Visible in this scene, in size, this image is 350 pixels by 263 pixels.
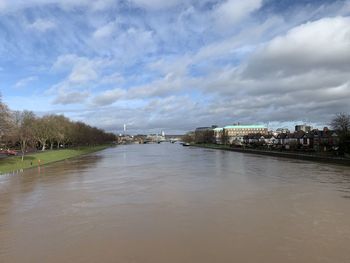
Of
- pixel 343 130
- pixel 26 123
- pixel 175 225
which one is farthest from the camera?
pixel 26 123

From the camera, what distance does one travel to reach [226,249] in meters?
12.0

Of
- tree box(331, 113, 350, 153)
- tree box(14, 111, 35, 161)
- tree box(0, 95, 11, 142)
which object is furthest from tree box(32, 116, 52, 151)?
tree box(331, 113, 350, 153)

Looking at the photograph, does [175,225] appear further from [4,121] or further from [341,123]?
[341,123]

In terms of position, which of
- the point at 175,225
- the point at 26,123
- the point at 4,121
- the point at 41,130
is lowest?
the point at 175,225

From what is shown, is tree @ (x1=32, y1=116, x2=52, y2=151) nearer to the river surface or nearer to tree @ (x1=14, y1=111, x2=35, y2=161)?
tree @ (x1=14, y1=111, x2=35, y2=161)

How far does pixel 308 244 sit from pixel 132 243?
17.2 ft

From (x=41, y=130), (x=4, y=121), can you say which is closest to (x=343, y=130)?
(x=4, y=121)

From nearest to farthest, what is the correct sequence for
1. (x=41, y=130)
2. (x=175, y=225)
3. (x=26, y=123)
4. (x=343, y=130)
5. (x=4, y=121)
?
(x=175, y=225) < (x=4, y=121) < (x=343, y=130) < (x=26, y=123) < (x=41, y=130)

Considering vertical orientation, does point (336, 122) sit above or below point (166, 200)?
above

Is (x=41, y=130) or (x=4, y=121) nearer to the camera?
(x=4, y=121)

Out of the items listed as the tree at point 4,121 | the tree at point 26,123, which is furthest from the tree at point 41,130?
the tree at point 4,121

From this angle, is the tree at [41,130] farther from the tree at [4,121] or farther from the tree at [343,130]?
the tree at [343,130]

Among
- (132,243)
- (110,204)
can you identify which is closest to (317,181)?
(110,204)

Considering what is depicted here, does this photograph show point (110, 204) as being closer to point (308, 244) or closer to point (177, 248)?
point (177, 248)
